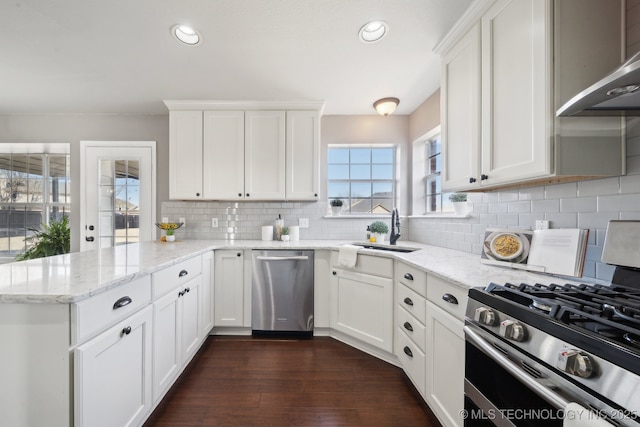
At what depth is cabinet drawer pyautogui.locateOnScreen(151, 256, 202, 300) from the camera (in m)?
1.44

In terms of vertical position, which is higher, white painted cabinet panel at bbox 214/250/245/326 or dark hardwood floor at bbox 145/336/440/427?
white painted cabinet panel at bbox 214/250/245/326

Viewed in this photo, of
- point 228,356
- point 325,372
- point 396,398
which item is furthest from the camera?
point 228,356

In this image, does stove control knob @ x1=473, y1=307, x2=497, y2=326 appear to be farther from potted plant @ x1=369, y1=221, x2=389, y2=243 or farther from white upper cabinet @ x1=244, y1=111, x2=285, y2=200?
white upper cabinet @ x1=244, y1=111, x2=285, y2=200

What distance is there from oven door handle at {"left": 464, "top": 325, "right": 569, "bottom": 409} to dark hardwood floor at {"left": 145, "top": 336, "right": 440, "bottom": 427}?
91 centimetres

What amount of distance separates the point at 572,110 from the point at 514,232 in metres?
0.71

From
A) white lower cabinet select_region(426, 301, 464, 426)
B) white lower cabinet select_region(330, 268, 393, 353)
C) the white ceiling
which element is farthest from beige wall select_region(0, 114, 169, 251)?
white lower cabinet select_region(426, 301, 464, 426)

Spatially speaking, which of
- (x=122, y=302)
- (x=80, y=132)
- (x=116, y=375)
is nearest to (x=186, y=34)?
(x=122, y=302)

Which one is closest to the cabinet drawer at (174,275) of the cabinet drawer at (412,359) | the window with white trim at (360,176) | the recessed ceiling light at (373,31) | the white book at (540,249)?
the cabinet drawer at (412,359)

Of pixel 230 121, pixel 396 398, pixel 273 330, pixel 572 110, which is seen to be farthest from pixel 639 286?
pixel 230 121

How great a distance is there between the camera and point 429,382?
1.44 metres

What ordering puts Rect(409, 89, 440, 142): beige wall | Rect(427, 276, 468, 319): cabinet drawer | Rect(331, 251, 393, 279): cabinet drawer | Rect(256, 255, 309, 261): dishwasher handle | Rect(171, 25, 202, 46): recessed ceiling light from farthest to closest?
Rect(409, 89, 440, 142): beige wall < Rect(256, 255, 309, 261): dishwasher handle < Rect(331, 251, 393, 279): cabinet drawer < Rect(171, 25, 202, 46): recessed ceiling light < Rect(427, 276, 468, 319): cabinet drawer

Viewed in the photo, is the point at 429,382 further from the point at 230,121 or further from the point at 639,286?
the point at 230,121

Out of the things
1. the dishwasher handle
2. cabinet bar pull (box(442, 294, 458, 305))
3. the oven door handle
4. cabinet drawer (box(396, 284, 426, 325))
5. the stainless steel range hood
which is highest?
the stainless steel range hood

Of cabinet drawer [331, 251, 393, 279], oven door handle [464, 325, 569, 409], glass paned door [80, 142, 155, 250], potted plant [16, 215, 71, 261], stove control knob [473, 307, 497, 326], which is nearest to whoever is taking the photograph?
oven door handle [464, 325, 569, 409]
